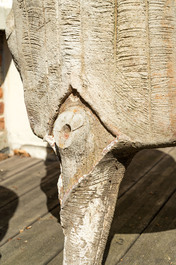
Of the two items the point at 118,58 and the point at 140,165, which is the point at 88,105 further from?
the point at 140,165

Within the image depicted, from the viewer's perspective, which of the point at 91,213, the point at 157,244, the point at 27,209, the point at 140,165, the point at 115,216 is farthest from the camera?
the point at 140,165

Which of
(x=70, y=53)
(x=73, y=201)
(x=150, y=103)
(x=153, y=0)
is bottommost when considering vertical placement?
(x=73, y=201)

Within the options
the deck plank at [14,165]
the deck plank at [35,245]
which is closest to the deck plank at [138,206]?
the deck plank at [35,245]

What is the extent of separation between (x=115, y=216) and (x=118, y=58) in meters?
0.94

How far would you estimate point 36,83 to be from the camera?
1.16 meters

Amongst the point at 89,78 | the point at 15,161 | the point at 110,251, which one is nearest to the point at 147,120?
the point at 89,78

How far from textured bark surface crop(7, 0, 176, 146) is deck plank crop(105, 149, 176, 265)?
0.63m

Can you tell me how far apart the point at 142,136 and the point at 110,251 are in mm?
627

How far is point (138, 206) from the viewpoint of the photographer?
5.70 feet

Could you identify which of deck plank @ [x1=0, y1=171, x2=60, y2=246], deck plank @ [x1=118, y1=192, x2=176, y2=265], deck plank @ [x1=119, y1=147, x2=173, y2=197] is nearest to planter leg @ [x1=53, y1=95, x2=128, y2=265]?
deck plank @ [x1=118, y1=192, x2=176, y2=265]

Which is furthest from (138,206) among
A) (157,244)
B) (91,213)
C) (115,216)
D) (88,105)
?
(88,105)

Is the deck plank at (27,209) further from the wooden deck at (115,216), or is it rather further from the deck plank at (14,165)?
the deck plank at (14,165)

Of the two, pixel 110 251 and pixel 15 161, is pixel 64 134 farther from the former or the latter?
pixel 15 161

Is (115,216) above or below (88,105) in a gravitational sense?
below
